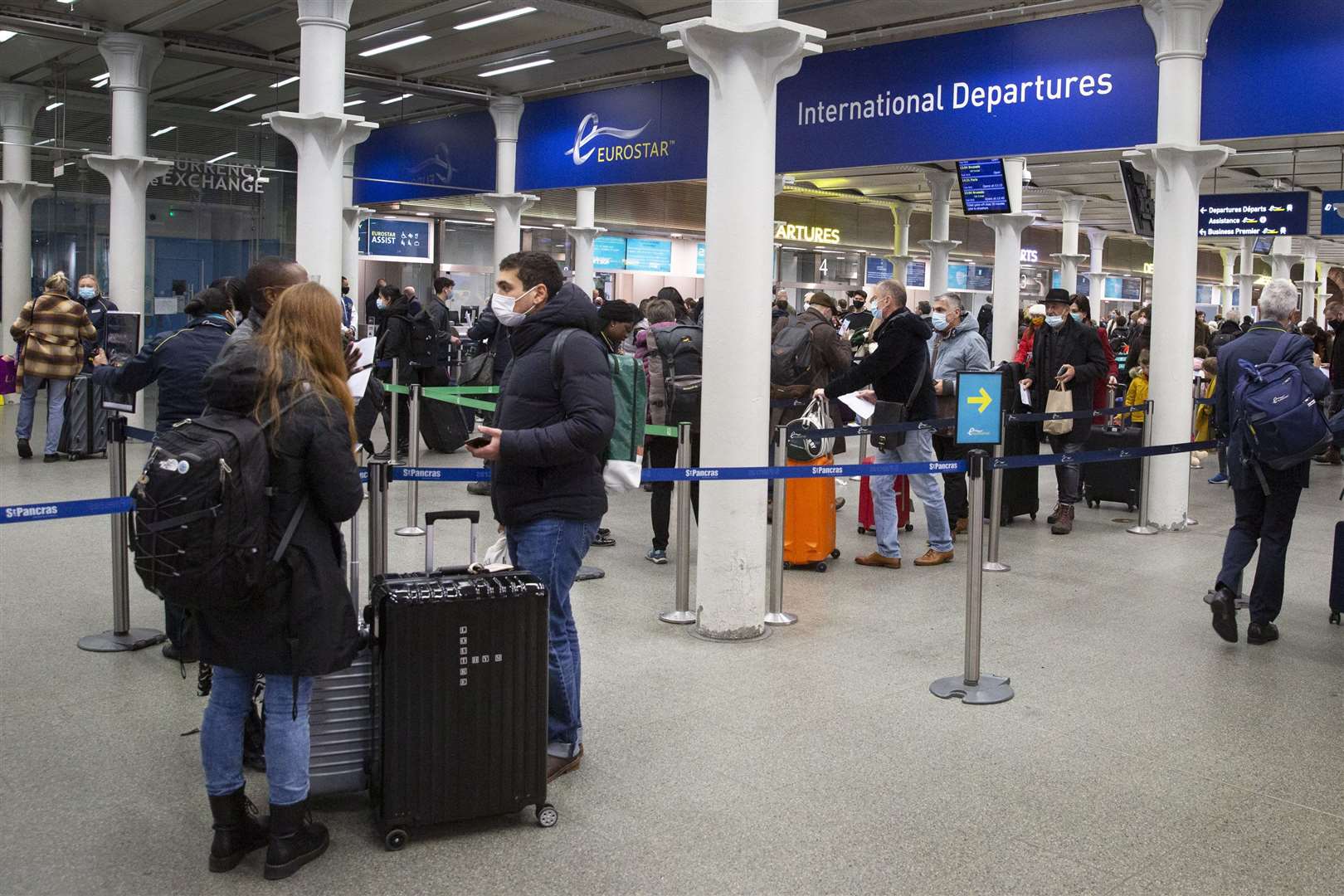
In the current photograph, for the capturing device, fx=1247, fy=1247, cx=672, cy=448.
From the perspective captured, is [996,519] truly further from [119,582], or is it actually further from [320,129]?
[320,129]

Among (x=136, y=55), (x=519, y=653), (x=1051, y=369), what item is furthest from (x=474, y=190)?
(x=519, y=653)

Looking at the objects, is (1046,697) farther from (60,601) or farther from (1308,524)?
(1308,524)

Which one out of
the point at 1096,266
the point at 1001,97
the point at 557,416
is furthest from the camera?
the point at 1096,266

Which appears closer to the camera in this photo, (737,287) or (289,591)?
(289,591)

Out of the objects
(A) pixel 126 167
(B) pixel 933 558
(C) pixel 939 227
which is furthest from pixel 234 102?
(B) pixel 933 558

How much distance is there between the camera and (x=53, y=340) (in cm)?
1124

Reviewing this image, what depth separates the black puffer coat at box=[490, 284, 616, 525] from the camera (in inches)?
150

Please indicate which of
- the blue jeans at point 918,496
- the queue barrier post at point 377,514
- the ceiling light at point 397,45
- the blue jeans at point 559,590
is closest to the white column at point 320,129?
the ceiling light at point 397,45

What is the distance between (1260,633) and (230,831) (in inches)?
192

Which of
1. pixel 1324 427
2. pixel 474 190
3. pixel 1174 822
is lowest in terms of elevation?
pixel 1174 822

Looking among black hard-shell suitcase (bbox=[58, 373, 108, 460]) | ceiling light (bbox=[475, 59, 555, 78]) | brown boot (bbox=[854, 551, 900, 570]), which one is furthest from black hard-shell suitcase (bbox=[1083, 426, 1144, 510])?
ceiling light (bbox=[475, 59, 555, 78])

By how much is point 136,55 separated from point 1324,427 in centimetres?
1422

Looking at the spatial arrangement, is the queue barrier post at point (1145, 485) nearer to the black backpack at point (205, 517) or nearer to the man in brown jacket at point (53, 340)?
the black backpack at point (205, 517)

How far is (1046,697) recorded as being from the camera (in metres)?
5.15
